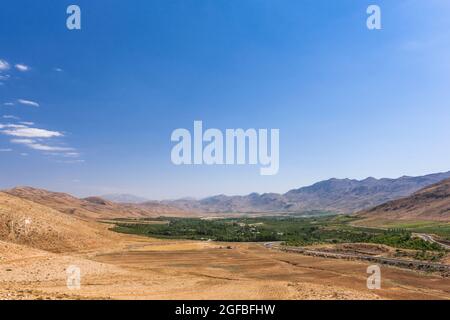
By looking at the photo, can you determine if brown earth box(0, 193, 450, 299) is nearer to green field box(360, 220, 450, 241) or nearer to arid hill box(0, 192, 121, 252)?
arid hill box(0, 192, 121, 252)

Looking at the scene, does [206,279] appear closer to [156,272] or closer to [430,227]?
[156,272]

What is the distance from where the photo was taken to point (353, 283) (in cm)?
4459

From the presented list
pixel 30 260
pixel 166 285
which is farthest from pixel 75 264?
pixel 166 285

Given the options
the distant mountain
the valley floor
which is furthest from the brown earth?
the distant mountain

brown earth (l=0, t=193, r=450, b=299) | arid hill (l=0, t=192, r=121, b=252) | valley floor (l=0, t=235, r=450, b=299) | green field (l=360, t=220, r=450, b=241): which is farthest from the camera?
green field (l=360, t=220, r=450, b=241)

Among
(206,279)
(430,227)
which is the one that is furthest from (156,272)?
(430,227)

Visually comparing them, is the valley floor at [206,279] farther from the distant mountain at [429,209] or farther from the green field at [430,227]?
the distant mountain at [429,209]

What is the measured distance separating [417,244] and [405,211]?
4888 inches

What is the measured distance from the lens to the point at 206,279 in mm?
43000

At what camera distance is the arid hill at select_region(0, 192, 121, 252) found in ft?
231

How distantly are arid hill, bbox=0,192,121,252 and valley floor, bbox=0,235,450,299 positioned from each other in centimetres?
981
